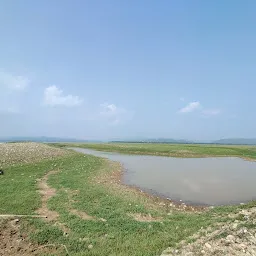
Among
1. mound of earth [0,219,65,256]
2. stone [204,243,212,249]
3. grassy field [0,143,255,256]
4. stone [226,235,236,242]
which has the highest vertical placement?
stone [226,235,236,242]

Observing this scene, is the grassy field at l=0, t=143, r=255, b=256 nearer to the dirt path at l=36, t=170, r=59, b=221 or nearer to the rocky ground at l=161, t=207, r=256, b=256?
the dirt path at l=36, t=170, r=59, b=221

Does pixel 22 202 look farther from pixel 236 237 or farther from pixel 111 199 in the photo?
pixel 236 237

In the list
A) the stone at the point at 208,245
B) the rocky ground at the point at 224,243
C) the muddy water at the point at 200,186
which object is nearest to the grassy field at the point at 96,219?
the rocky ground at the point at 224,243

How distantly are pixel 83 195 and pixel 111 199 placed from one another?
2573 mm

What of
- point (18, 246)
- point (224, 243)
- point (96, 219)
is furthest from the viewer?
point (96, 219)

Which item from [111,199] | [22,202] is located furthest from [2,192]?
[111,199]

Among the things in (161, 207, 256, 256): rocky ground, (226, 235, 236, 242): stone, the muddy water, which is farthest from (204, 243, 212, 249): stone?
the muddy water

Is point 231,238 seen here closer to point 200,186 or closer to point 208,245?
Result: point 208,245

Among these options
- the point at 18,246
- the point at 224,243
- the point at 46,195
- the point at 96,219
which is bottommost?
the point at 18,246

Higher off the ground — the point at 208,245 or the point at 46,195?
the point at 208,245

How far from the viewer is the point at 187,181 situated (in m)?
32.3

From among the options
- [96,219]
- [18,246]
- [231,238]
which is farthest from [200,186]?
[18,246]

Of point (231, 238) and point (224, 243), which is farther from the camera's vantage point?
point (231, 238)

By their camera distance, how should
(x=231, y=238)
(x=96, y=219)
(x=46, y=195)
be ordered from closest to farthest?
(x=231, y=238) < (x=96, y=219) < (x=46, y=195)
